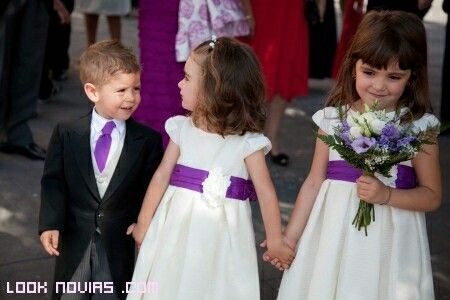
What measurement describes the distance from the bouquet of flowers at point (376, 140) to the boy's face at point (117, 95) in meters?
0.81

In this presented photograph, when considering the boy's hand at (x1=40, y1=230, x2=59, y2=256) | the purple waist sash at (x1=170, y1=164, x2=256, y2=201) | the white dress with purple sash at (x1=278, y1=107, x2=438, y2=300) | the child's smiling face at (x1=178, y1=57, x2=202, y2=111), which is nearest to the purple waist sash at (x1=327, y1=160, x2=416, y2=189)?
the white dress with purple sash at (x1=278, y1=107, x2=438, y2=300)

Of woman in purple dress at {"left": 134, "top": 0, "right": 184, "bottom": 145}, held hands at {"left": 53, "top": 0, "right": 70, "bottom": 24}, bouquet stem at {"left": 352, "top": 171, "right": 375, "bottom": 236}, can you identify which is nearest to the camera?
bouquet stem at {"left": 352, "top": 171, "right": 375, "bottom": 236}

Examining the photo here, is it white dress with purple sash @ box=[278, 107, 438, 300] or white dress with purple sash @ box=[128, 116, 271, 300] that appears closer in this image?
white dress with purple sash @ box=[278, 107, 438, 300]

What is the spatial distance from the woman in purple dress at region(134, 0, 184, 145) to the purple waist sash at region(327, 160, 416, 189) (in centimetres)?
269

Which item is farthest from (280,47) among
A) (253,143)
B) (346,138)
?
(346,138)

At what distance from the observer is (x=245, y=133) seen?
334 cm

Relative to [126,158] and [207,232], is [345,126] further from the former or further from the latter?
[126,158]

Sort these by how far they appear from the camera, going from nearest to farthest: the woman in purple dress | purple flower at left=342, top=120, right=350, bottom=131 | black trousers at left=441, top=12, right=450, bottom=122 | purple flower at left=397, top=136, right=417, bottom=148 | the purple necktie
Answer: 1. purple flower at left=397, top=136, right=417, bottom=148
2. purple flower at left=342, top=120, right=350, bottom=131
3. the purple necktie
4. the woman in purple dress
5. black trousers at left=441, top=12, right=450, bottom=122

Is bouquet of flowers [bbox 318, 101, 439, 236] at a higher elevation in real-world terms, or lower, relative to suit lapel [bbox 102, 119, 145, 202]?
higher

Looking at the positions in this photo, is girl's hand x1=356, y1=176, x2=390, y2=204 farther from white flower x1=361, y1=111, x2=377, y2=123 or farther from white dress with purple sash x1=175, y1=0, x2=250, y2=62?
white dress with purple sash x1=175, y1=0, x2=250, y2=62

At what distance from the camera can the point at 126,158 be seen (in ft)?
11.1

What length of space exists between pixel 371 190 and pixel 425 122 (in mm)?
390

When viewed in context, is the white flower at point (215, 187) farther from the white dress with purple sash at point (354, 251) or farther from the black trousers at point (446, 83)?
the black trousers at point (446, 83)

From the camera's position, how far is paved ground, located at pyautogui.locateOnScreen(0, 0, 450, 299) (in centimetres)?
450
